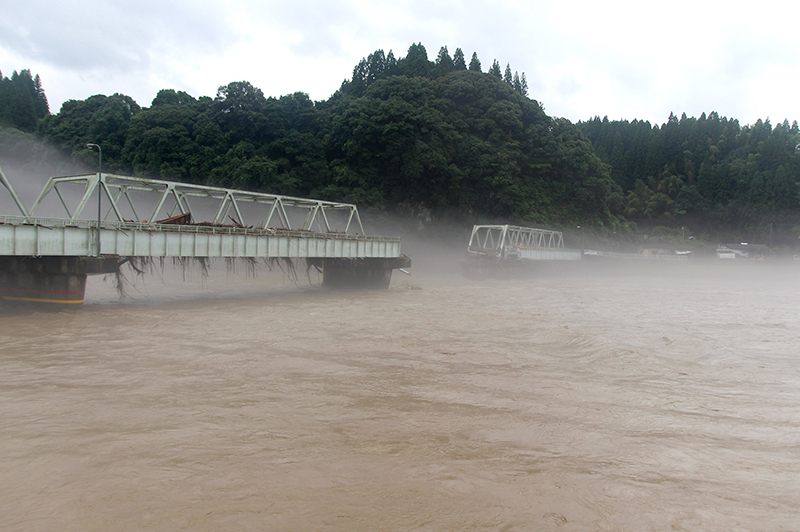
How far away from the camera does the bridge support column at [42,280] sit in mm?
26188

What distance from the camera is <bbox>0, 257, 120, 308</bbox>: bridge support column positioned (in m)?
26.2

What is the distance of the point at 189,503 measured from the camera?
7.25 metres

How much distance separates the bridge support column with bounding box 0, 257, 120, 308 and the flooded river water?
3796 millimetres

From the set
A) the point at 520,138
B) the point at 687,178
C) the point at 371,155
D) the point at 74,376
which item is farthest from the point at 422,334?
the point at 687,178

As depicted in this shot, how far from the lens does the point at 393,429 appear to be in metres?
10.4

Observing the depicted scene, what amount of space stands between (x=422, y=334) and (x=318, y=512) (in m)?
15.1

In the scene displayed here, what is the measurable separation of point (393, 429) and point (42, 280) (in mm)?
24432

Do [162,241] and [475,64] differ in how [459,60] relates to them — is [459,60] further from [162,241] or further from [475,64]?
[162,241]

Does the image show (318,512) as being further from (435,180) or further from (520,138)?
(520,138)

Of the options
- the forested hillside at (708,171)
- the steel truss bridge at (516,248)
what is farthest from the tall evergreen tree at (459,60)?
the forested hillside at (708,171)

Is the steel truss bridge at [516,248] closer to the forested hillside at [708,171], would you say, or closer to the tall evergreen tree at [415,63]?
the tall evergreen tree at [415,63]

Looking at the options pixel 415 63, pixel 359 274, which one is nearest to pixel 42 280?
pixel 359 274

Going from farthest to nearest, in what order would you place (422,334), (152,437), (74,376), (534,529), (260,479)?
1. (422,334)
2. (74,376)
3. (152,437)
4. (260,479)
5. (534,529)

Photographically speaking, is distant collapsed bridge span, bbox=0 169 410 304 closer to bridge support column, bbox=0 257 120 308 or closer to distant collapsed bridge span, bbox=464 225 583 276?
bridge support column, bbox=0 257 120 308
